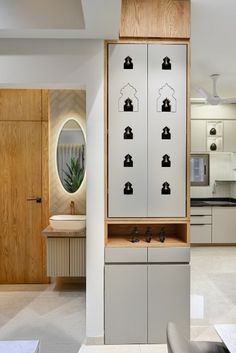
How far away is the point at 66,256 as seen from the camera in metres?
3.77

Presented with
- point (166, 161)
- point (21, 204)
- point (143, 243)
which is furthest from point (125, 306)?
point (21, 204)

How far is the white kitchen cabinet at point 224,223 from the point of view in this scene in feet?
21.1

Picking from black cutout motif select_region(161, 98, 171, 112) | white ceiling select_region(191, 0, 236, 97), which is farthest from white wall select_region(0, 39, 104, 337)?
white ceiling select_region(191, 0, 236, 97)

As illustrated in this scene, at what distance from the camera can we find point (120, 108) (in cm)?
284

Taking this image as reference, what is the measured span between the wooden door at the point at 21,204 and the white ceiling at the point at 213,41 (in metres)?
2.18

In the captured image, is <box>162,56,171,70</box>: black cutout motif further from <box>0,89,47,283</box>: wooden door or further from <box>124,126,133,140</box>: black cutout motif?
<box>0,89,47,283</box>: wooden door

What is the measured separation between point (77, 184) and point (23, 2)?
214 centimetres

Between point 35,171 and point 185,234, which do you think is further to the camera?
point 35,171

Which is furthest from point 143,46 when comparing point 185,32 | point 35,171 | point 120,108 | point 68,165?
point 35,171

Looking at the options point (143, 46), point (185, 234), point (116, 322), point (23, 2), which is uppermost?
point (23, 2)

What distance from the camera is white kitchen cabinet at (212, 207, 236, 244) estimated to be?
21.1 ft

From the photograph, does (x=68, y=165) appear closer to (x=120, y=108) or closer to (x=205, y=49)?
(x=120, y=108)

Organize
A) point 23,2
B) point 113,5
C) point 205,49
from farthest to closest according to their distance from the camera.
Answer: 1. point 205,49
2. point 23,2
3. point 113,5

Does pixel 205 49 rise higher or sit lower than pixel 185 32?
higher
